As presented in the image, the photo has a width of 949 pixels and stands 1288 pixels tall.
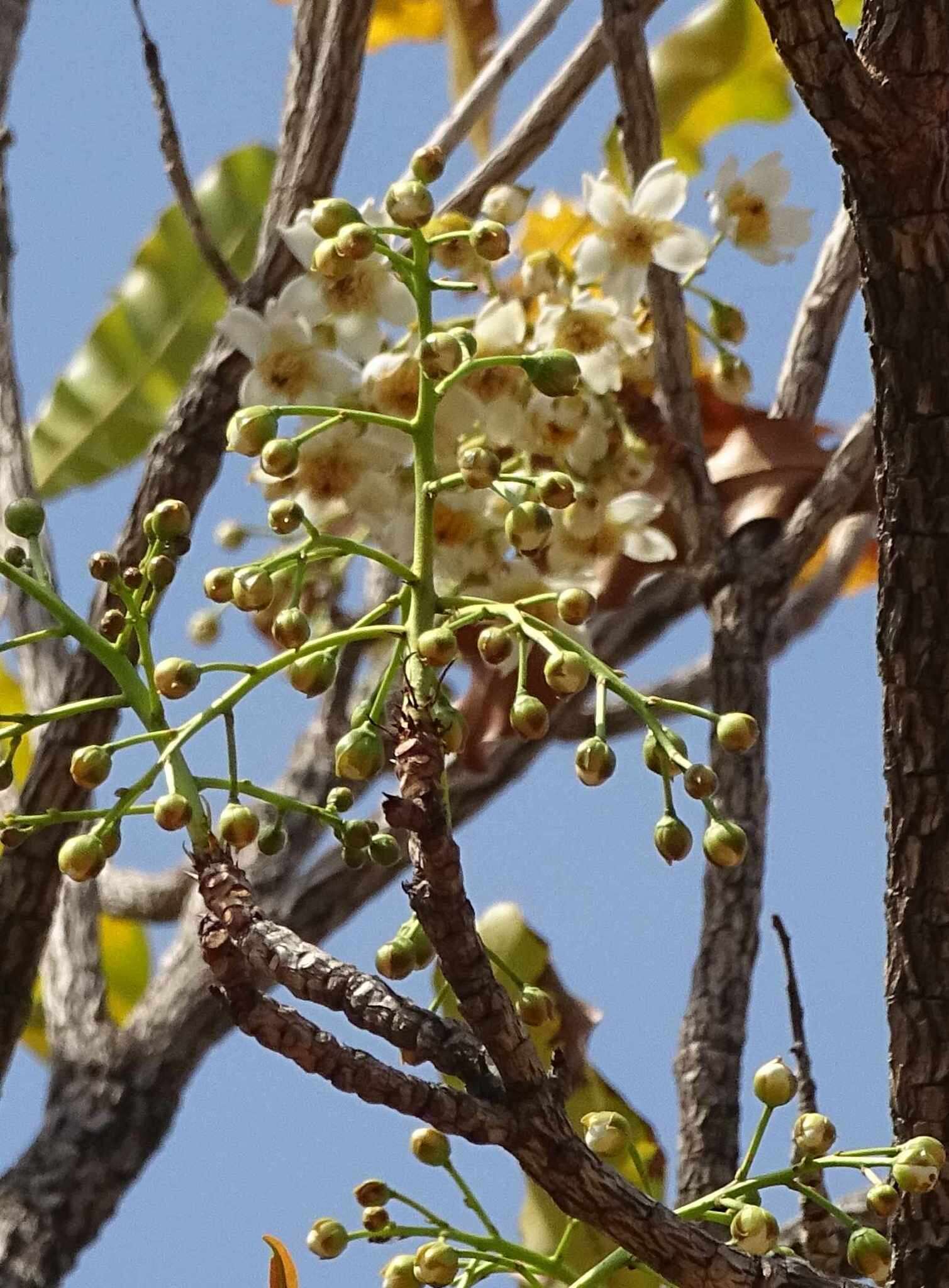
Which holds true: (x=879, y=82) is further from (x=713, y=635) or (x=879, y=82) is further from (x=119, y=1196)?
(x=119, y=1196)

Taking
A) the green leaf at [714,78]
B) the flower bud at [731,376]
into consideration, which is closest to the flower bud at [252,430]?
the flower bud at [731,376]

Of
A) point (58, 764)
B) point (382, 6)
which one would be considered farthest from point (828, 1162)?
point (382, 6)

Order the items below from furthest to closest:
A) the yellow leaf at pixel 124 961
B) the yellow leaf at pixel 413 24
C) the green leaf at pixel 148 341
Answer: the yellow leaf at pixel 413 24
the yellow leaf at pixel 124 961
the green leaf at pixel 148 341

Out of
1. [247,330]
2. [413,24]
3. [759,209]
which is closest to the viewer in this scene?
[247,330]

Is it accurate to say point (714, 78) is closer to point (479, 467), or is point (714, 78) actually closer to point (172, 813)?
point (479, 467)

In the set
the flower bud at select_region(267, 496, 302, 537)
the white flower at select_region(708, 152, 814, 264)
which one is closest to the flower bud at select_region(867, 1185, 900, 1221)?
the flower bud at select_region(267, 496, 302, 537)

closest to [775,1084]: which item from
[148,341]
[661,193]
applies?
[661,193]

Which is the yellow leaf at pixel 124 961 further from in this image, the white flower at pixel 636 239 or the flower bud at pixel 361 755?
the flower bud at pixel 361 755
